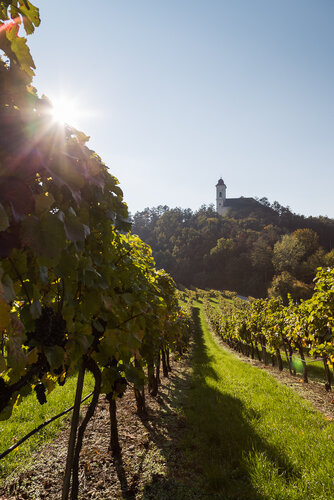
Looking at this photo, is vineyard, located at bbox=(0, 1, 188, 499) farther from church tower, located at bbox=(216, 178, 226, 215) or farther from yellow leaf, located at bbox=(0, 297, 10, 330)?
church tower, located at bbox=(216, 178, 226, 215)

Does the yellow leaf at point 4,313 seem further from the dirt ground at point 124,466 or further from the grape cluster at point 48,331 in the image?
the dirt ground at point 124,466

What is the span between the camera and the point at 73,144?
1517 millimetres

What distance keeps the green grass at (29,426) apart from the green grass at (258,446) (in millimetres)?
2410

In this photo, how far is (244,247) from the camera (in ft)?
300

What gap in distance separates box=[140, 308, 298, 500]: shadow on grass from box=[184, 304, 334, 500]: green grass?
0.04ft

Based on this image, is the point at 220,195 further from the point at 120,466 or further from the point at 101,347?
the point at 101,347

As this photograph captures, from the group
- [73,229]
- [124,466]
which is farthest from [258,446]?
[73,229]

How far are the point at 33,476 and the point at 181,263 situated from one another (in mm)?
90458

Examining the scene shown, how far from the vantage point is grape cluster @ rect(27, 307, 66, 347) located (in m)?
1.49

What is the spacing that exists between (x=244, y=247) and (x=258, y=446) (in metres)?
91.0

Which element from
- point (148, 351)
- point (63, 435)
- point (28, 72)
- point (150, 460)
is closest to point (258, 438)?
point (150, 460)

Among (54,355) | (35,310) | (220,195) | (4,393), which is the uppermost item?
(220,195)

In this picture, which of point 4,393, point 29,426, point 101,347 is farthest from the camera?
point 29,426

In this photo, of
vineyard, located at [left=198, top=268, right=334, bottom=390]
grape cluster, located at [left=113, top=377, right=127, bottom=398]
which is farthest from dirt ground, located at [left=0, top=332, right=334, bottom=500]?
vineyard, located at [left=198, top=268, right=334, bottom=390]
